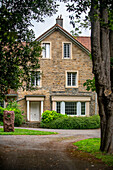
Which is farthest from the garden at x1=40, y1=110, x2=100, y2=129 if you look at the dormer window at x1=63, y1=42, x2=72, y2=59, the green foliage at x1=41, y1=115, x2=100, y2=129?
the dormer window at x1=63, y1=42, x2=72, y2=59

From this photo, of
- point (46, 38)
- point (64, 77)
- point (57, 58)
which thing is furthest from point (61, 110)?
point (46, 38)

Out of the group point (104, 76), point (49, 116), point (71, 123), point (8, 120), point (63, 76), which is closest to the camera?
point (104, 76)

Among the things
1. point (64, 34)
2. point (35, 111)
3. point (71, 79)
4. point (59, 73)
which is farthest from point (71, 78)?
point (35, 111)

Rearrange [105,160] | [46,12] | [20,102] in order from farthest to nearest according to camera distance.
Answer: [20,102] < [46,12] < [105,160]

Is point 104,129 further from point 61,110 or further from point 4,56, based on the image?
point 61,110

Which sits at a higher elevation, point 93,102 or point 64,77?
point 64,77

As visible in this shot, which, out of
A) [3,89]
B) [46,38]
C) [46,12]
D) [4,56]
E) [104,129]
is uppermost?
[46,38]

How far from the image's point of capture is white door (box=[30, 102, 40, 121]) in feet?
87.7

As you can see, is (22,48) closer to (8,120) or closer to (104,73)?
(104,73)

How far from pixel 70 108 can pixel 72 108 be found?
23 centimetres

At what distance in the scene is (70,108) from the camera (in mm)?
26703

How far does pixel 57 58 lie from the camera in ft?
88.2

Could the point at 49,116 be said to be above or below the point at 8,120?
below

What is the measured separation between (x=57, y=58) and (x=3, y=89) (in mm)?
17821
